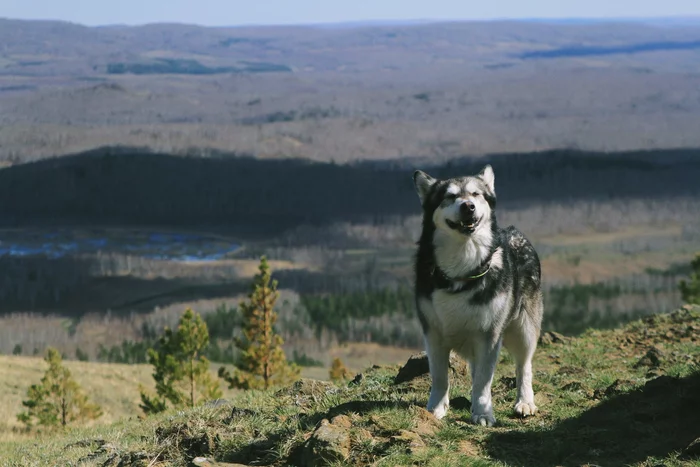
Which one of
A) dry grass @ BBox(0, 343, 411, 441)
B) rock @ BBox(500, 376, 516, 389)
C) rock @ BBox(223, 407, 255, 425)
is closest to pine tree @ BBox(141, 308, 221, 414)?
dry grass @ BBox(0, 343, 411, 441)

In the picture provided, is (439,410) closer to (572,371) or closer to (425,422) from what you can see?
(425,422)

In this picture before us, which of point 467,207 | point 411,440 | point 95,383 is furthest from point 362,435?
point 95,383

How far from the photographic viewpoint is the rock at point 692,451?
10.2 meters

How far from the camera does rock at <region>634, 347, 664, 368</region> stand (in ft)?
53.9

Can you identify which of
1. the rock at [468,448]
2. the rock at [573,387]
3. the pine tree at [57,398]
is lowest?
the pine tree at [57,398]

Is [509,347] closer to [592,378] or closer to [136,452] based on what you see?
[592,378]

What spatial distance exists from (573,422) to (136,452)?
5.38 m

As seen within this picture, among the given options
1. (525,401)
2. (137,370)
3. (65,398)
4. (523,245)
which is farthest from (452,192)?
(137,370)

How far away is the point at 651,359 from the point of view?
16672mm

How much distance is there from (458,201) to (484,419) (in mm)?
2799

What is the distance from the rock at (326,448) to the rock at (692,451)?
356 cm

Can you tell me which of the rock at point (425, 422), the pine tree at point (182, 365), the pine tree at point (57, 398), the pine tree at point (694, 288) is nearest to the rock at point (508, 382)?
the rock at point (425, 422)

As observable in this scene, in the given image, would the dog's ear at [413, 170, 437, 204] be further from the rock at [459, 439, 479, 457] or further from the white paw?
the rock at [459, 439, 479, 457]

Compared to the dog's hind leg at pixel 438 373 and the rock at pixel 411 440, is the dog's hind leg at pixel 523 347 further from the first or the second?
the rock at pixel 411 440
